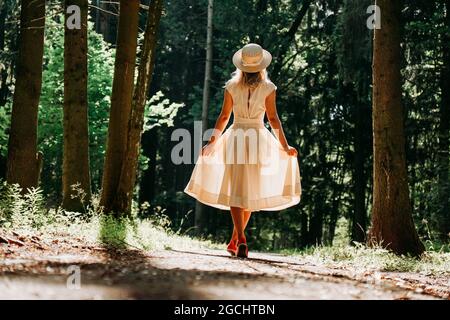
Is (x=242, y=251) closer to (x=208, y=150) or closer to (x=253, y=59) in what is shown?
(x=208, y=150)

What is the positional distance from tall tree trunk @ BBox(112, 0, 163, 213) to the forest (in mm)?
25

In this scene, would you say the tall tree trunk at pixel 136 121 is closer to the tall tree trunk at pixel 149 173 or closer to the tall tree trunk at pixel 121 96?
the tall tree trunk at pixel 121 96

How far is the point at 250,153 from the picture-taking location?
7.60 m

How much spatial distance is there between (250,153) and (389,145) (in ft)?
10.2

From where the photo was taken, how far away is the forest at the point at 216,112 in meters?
9.62

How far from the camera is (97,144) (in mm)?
18641

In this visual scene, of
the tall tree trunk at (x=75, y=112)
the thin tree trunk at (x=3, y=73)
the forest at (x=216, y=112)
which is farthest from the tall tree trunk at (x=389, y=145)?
the thin tree trunk at (x=3, y=73)

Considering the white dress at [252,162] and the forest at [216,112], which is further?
the forest at [216,112]

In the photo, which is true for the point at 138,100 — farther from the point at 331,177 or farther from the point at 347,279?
the point at 331,177

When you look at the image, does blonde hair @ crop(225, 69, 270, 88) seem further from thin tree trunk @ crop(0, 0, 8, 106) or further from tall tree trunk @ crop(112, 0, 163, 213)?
thin tree trunk @ crop(0, 0, 8, 106)

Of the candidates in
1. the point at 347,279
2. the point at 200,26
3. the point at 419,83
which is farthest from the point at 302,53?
the point at 347,279

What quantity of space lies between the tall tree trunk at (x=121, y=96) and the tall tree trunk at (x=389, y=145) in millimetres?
4486

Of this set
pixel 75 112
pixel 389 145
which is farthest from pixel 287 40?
pixel 389 145

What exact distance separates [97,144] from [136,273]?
1463 cm
